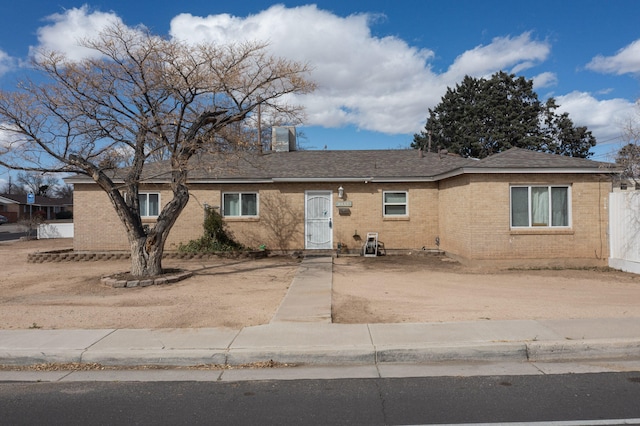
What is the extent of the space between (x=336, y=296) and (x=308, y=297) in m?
0.65

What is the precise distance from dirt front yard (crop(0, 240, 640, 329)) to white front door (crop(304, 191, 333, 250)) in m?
2.97

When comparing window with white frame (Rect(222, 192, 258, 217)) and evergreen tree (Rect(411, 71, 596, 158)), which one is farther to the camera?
evergreen tree (Rect(411, 71, 596, 158))

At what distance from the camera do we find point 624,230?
531 inches

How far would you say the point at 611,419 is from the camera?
173 inches

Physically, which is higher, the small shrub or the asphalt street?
the small shrub

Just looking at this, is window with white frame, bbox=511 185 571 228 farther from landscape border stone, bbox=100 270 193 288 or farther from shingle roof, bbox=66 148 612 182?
landscape border stone, bbox=100 270 193 288

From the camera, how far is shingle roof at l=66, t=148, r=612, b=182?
14000 millimetres

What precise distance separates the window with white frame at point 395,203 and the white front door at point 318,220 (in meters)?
2.10

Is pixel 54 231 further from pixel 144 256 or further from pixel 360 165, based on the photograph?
pixel 360 165

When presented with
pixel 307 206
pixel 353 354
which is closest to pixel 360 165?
pixel 307 206

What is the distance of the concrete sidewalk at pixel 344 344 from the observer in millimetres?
6234

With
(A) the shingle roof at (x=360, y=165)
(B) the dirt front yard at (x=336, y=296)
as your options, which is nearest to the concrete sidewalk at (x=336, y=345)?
(B) the dirt front yard at (x=336, y=296)

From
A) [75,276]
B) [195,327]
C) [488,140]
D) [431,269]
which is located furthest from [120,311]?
[488,140]

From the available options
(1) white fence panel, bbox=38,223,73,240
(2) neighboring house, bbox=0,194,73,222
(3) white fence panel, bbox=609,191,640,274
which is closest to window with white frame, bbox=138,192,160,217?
(1) white fence panel, bbox=38,223,73,240
